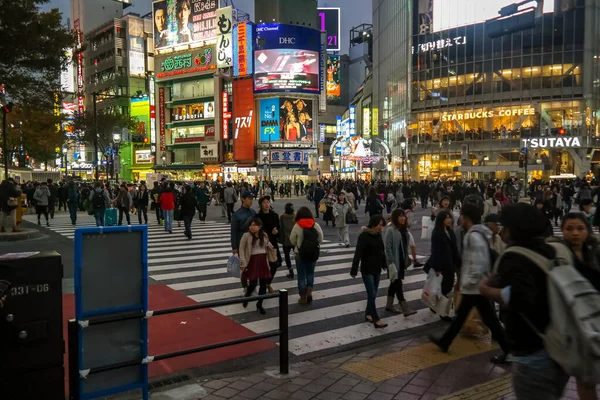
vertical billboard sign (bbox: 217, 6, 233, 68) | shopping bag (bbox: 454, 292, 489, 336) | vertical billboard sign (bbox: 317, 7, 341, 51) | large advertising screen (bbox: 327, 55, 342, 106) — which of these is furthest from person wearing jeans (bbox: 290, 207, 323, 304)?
vertical billboard sign (bbox: 317, 7, 341, 51)

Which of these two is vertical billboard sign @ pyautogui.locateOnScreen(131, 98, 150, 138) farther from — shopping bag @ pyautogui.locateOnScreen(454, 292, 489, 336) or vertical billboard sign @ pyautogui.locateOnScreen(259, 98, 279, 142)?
shopping bag @ pyautogui.locateOnScreen(454, 292, 489, 336)

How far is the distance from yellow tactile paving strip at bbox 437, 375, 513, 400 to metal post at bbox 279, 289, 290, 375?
1576 mm

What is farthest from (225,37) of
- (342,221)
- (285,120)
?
(342,221)

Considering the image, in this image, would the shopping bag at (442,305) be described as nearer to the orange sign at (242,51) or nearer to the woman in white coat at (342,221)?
the woman in white coat at (342,221)

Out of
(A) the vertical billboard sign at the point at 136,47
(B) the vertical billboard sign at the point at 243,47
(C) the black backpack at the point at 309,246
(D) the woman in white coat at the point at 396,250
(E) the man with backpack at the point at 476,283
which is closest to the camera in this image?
(E) the man with backpack at the point at 476,283


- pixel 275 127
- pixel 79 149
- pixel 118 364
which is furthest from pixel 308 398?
pixel 79 149

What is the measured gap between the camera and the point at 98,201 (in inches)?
740

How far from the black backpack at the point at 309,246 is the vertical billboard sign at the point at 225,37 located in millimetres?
58198

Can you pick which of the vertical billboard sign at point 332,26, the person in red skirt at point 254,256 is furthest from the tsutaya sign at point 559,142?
the vertical billboard sign at point 332,26

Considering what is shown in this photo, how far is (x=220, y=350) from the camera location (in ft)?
20.0

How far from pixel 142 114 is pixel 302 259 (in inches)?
2844

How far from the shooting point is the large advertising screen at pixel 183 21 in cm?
6594

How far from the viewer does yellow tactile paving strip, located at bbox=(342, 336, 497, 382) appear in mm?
5266

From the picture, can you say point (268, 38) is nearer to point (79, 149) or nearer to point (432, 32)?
point (432, 32)
